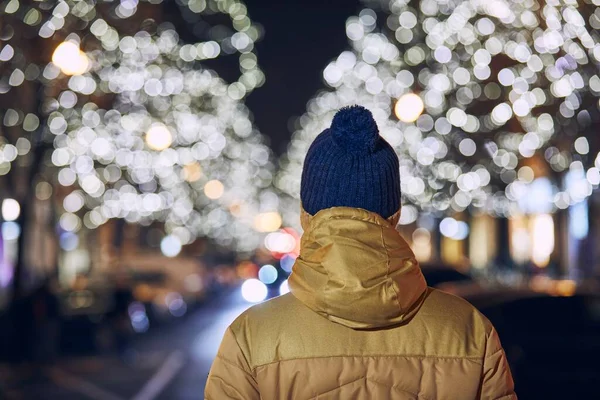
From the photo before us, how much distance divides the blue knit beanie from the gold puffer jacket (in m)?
0.07

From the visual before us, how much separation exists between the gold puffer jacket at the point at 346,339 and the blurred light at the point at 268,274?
107 feet

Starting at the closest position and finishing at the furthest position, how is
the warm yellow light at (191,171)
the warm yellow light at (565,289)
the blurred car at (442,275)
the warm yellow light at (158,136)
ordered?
the warm yellow light at (565,289)
the blurred car at (442,275)
the warm yellow light at (158,136)
the warm yellow light at (191,171)

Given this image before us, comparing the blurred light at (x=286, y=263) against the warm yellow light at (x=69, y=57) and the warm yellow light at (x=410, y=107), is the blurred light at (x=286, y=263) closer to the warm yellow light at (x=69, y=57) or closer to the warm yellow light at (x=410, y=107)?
the warm yellow light at (x=410, y=107)

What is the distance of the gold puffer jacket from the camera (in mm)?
2861

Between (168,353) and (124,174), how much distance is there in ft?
45.6

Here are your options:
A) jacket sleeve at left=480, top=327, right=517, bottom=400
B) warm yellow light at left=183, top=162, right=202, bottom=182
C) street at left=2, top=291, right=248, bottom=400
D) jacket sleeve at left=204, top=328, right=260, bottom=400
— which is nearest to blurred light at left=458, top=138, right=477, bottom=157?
street at left=2, top=291, right=248, bottom=400

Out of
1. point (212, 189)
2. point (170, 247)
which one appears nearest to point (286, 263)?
point (170, 247)

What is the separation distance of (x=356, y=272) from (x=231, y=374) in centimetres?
50

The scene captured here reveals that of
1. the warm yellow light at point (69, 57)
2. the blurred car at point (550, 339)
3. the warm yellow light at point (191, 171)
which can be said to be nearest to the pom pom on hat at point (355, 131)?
the blurred car at point (550, 339)

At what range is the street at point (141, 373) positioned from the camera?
1503cm

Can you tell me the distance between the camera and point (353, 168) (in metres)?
2.98

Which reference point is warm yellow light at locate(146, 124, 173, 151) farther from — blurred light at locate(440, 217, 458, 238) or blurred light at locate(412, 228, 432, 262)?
blurred light at locate(412, 228, 432, 262)

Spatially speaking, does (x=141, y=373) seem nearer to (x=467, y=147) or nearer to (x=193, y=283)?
(x=467, y=147)

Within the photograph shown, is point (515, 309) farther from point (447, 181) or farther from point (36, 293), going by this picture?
point (447, 181)
